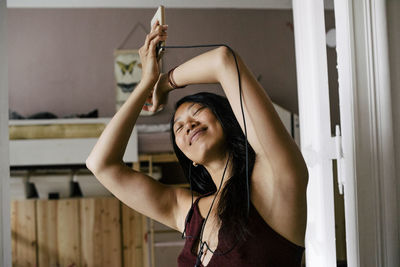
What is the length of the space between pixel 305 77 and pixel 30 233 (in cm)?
257

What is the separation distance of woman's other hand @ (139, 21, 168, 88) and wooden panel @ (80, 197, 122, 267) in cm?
236

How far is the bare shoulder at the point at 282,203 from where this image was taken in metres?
0.81

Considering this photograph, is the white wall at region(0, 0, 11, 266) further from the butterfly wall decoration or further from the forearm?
the butterfly wall decoration

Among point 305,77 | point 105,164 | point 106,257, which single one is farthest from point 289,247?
point 106,257

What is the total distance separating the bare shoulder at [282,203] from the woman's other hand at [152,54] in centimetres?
30

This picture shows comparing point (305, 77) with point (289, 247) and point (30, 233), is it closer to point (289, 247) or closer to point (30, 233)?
point (289, 247)

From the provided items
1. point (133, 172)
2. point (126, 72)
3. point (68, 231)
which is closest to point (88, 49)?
point (126, 72)

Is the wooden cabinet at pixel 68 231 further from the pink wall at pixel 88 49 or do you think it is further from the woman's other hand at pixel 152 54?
the woman's other hand at pixel 152 54

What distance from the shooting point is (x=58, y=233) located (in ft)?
10.4

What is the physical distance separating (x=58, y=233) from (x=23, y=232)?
252 mm

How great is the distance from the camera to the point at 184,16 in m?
4.11

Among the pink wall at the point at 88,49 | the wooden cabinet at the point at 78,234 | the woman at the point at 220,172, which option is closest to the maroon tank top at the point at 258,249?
the woman at the point at 220,172

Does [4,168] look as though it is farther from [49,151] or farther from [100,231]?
[100,231]

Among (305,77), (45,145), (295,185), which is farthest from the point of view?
(45,145)
